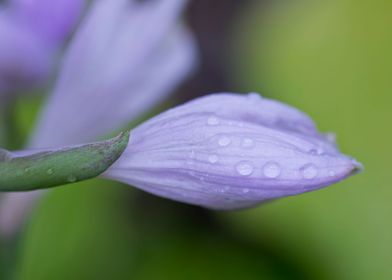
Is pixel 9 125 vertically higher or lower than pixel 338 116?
lower

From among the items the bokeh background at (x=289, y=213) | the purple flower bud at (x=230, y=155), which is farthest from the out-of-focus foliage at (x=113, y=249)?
the purple flower bud at (x=230, y=155)

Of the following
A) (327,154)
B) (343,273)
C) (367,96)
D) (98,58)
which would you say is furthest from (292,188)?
(367,96)

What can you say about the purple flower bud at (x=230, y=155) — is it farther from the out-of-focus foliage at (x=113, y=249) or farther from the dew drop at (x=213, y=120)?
the out-of-focus foliage at (x=113, y=249)

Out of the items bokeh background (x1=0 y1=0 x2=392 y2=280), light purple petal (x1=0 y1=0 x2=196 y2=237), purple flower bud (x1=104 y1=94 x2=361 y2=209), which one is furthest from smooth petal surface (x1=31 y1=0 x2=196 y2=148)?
bokeh background (x1=0 y1=0 x2=392 y2=280)

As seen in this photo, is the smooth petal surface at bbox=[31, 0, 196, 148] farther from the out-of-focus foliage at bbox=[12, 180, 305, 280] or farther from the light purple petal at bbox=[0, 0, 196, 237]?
the out-of-focus foliage at bbox=[12, 180, 305, 280]

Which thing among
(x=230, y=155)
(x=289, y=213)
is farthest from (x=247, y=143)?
(x=289, y=213)

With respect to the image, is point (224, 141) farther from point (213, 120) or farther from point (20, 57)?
point (20, 57)
